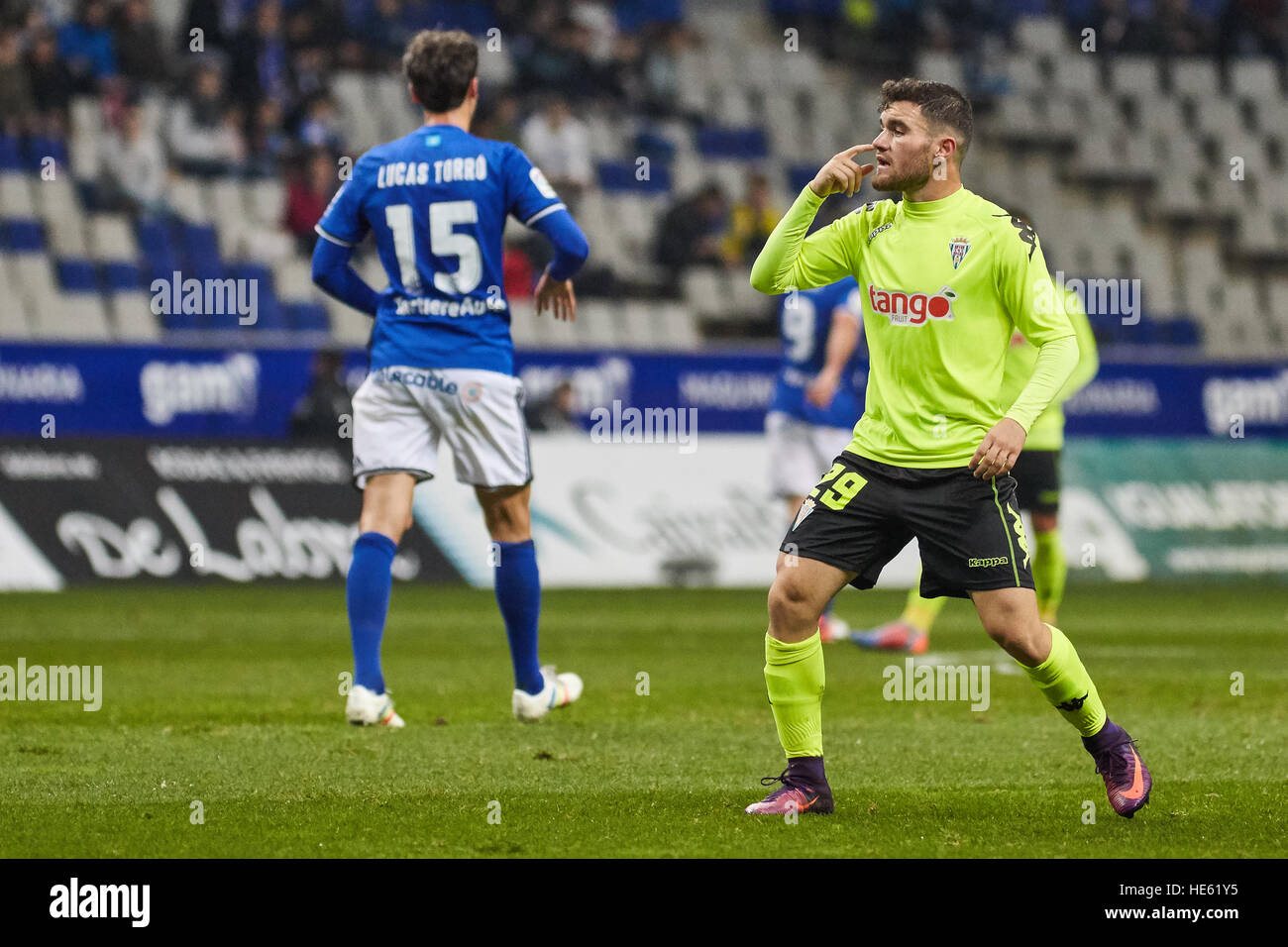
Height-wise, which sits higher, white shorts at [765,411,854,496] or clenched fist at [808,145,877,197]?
clenched fist at [808,145,877,197]

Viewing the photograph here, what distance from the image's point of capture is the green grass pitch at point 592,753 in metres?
4.67

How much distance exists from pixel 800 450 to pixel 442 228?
206 inches

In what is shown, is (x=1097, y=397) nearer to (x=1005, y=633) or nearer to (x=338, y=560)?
(x=338, y=560)

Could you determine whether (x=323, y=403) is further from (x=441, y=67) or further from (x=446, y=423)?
(x=441, y=67)

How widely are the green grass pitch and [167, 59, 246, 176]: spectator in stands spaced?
7.51 meters

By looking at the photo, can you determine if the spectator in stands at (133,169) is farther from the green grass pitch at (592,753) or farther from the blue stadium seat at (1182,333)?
the blue stadium seat at (1182,333)

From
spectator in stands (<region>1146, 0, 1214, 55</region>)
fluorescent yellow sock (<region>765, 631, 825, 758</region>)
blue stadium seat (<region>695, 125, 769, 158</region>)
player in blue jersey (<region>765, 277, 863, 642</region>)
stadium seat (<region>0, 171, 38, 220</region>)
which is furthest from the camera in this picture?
spectator in stands (<region>1146, 0, 1214, 55</region>)

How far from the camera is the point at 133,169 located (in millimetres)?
17453

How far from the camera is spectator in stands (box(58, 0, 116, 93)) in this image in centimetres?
1817

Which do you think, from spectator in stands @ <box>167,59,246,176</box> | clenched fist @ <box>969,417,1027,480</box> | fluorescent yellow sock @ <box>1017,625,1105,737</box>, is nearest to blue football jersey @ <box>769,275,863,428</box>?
fluorescent yellow sock @ <box>1017,625,1105,737</box>

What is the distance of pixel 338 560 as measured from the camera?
14.0 m

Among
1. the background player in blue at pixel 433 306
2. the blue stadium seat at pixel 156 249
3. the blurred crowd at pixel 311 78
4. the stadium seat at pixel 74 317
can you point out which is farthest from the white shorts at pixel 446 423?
the blue stadium seat at pixel 156 249

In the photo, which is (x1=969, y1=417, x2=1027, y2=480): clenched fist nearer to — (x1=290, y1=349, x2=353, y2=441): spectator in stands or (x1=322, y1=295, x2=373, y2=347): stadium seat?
(x1=290, y1=349, x2=353, y2=441): spectator in stands
